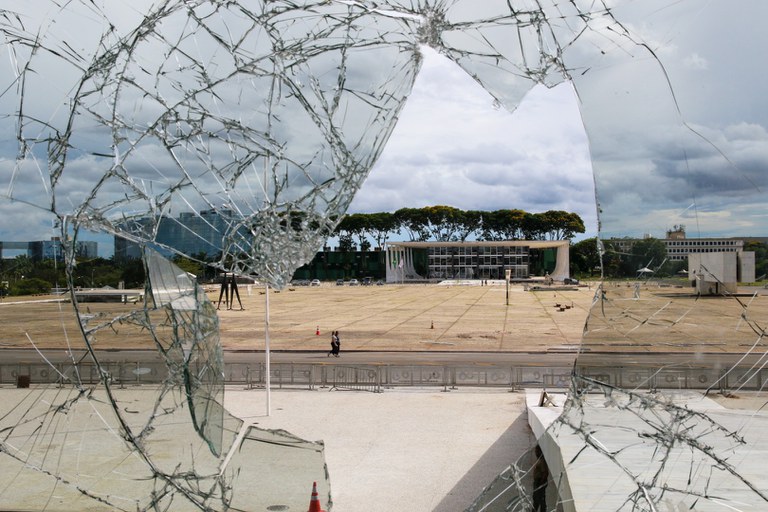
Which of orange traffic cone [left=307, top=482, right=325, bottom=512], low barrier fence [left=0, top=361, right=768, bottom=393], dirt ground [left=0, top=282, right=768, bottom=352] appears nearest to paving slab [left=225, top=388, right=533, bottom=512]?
low barrier fence [left=0, top=361, right=768, bottom=393]

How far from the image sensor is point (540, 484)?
251 inches

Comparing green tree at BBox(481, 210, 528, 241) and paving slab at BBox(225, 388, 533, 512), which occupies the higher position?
green tree at BBox(481, 210, 528, 241)

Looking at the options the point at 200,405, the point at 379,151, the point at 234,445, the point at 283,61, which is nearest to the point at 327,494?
the point at 234,445

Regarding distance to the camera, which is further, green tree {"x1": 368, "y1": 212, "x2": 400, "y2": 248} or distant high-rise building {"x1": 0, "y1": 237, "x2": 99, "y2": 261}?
green tree {"x1": 368, "y1": 212, "x2": 400, "y2": 248}

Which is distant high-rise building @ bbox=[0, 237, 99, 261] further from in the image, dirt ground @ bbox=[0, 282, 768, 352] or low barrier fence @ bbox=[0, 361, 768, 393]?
low barrier fence @ bbox=[0, 361, 768, 393]

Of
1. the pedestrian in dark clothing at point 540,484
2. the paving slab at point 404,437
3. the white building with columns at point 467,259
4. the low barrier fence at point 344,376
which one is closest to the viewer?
the pedestrian in dark clothing at point 540,484

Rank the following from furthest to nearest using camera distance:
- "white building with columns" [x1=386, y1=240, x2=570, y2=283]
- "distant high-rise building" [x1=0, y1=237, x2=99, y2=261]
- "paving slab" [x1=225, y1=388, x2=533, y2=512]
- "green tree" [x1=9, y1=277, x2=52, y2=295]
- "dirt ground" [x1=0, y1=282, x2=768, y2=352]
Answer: "white building with columns" [x1=386, y1=240, x2=570, y2=283]
"paving slab" [x1=225, y1=388, x2=533, y2=512]
"green tree" [x1=9, y1=277, x2=52, y2=295]
"distant high-rise building" [x1=0, y1=237, x2=99, y2=261]
"dirt ground" [x1=0, y1=282, x2=768, y2=352]

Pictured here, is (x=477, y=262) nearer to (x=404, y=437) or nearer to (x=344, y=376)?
(x=344, y=376)

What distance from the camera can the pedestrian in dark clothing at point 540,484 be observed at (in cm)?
604

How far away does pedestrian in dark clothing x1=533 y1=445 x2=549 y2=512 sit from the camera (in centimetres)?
604

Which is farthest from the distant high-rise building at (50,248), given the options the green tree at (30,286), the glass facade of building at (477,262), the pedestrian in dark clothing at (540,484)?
the glass facade of building at (477,262)

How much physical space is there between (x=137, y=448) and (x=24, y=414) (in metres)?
1.85

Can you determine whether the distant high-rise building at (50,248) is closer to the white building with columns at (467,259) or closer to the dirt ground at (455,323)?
the dirt ground at (455,323)

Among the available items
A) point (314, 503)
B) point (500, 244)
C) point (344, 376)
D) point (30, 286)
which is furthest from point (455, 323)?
point (500, 244)
